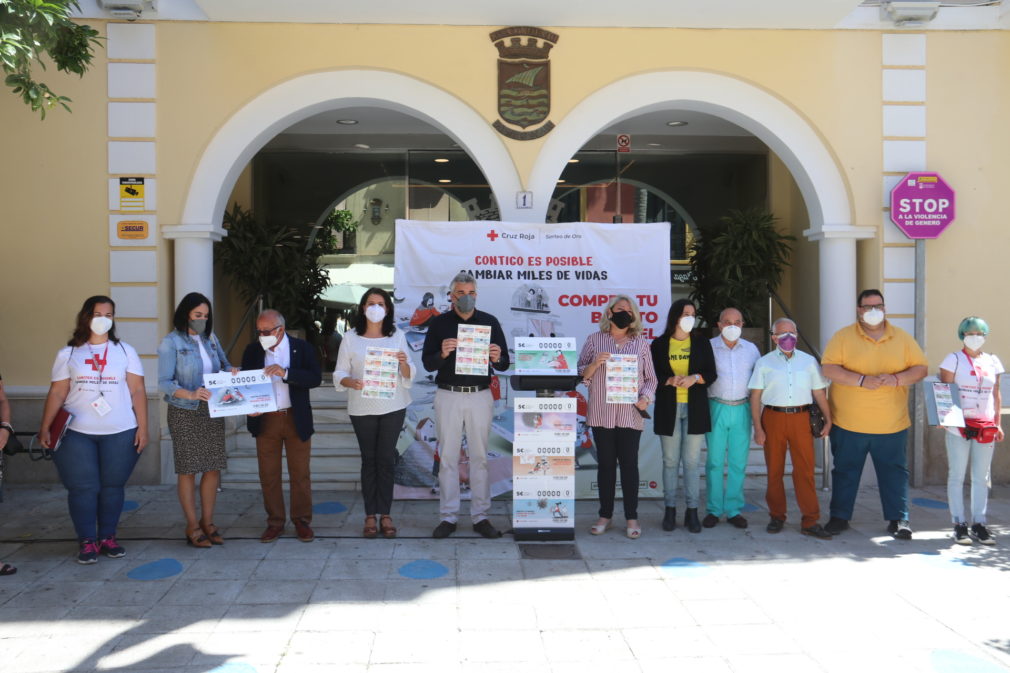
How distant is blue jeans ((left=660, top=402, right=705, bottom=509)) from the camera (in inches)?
241

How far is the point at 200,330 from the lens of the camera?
558 cm

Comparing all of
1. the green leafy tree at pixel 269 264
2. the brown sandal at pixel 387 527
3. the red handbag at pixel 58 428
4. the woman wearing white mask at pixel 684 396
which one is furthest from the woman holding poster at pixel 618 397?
the green leafy tree at pixel 269 264

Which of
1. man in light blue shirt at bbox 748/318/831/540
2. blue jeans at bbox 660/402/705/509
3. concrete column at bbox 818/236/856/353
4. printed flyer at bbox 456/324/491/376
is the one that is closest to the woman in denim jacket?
printed flyer at bbox 456/324/491/376

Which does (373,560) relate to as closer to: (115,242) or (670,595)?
(670,595)

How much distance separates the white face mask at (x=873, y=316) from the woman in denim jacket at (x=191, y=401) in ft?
14.6

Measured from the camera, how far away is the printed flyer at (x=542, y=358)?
18.6 ft

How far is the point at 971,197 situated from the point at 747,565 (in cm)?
483

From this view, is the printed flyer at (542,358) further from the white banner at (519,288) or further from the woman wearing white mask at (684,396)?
the white banner at (519,288)

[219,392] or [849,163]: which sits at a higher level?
[849,163]

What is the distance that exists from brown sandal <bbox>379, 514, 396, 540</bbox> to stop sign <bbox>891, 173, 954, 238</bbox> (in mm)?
5446

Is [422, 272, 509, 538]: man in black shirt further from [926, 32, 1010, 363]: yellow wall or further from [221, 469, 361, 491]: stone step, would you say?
[926, 32, 1010, 363]: yellow wall

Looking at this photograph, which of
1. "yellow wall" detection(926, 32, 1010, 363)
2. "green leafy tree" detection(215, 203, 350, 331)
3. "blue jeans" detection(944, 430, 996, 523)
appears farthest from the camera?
"green leafy tree" detection(215, 203, 350, 331)

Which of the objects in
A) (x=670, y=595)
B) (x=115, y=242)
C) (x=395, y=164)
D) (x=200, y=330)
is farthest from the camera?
(x=395, y=164)

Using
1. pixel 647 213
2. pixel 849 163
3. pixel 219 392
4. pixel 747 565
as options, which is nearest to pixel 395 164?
pixel 647 213
